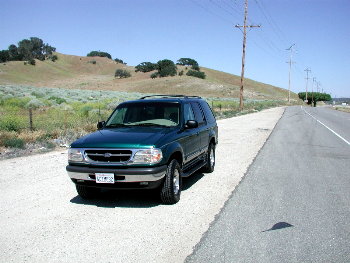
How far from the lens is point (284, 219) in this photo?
543cm

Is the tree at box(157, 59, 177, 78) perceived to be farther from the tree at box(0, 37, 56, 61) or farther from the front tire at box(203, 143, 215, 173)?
the front tire at box(203, 143, 215, 173)

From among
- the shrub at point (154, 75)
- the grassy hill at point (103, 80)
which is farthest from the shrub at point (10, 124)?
the shrub at point (154, 75)

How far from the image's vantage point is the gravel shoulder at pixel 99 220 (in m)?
4.30

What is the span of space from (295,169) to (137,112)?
14.3ft

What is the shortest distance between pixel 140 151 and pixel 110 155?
469 millimetres

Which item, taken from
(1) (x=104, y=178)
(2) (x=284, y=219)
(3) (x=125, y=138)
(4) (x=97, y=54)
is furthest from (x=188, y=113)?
(4) (x=97, y=54)

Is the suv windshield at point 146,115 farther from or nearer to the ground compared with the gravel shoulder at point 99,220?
farther from the ground

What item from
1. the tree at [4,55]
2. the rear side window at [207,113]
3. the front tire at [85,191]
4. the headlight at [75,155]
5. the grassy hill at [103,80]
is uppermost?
the tree at [4,55]

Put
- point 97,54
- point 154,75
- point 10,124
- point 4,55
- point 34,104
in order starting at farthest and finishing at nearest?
point 97,54
point 4,55
point 154,75
point 34,104
point 10,124

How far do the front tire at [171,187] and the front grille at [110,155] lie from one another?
720mm

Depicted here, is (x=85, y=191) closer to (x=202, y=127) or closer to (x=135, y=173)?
(x=135, y=173)

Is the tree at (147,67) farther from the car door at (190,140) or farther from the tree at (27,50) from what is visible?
the car door at (190,140)

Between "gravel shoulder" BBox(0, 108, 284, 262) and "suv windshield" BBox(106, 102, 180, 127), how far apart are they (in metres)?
1.31

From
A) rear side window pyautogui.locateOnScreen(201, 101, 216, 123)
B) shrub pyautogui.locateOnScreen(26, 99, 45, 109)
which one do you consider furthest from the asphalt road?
shrub pyautogui.locateOnScreen(26, 99, 45, 109)
